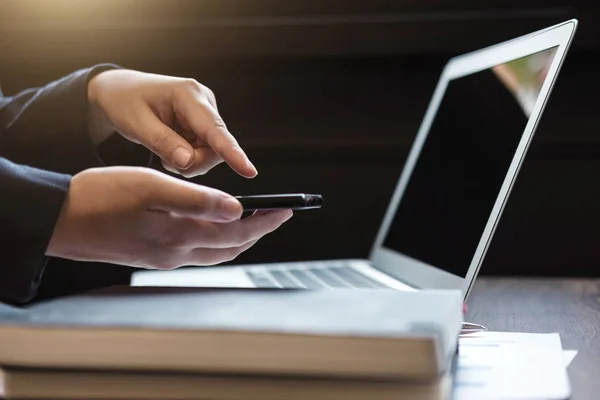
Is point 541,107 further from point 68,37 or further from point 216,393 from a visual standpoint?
point 68,37

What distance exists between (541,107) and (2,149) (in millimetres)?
605

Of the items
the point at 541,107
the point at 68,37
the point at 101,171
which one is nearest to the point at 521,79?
the point at 541,107

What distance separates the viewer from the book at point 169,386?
386 millimetres

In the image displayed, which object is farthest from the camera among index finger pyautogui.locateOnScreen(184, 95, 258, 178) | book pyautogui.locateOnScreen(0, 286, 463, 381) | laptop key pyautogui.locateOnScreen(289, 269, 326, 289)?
laptop key pyautogui.locateOnScreen(289, 269, 326, 289)

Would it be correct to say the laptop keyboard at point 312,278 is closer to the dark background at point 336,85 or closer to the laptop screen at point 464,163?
the laptop screen at point 464,163

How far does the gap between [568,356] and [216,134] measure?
345 millimetres

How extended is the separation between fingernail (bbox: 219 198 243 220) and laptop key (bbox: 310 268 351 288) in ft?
1.04

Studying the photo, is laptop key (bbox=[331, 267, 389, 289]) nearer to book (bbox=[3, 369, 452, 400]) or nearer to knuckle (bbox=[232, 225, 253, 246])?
knuckle (bbox=[232, 225, 253, 246])

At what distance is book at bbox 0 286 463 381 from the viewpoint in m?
0.37

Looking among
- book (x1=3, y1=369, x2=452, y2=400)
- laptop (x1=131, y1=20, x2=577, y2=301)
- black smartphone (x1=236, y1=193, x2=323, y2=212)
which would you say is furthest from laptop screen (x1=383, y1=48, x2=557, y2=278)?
book (x1=3, y1=369, x2=452, y2=400)

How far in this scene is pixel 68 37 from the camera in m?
1.18

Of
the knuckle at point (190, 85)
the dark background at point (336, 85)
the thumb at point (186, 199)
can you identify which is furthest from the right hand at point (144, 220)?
the dark background at point (336, 85)

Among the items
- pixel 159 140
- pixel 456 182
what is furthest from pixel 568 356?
pixel 159 140

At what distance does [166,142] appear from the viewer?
709 millimetres
